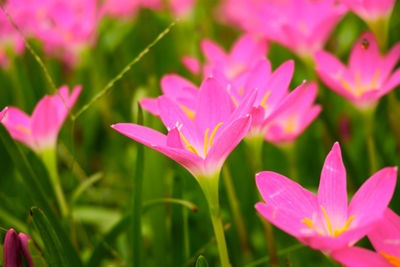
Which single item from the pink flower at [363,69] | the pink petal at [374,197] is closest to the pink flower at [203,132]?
the pink petal at [374,197]

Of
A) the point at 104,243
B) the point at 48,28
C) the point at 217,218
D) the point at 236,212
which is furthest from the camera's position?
the point at 48,28

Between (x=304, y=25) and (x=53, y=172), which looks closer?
(x=53, y=172)

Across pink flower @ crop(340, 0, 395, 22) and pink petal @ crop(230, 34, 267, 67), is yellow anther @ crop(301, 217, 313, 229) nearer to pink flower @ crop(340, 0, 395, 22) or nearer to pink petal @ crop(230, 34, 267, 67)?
pink flower @ crop(340, 0, 395, 22)

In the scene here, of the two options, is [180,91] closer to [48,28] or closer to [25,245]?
[25,245]

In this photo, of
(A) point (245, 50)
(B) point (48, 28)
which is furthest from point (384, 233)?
(B) point (48, 28)

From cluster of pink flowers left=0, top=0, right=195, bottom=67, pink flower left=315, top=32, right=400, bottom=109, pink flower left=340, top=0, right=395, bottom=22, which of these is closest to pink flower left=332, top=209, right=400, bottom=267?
pink flower left=315, top=32, right=400, bottom=109

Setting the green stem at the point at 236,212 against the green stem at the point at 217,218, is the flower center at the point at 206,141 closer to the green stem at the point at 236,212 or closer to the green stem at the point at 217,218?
the green stem at the point at 217,218

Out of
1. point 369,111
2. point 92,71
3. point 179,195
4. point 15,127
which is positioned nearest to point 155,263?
point 179,195
